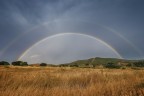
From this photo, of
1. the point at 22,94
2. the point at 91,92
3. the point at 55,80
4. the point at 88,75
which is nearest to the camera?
the point at 22,94

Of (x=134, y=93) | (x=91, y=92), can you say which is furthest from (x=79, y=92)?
(x=134, y=93)

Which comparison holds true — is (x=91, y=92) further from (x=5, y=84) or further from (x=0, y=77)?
(x=0, y=77)

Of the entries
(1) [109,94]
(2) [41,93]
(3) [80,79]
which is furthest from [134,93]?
(3) [80,79]

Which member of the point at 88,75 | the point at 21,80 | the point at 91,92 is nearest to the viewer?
the point at 91,92

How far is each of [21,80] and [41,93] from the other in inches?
176

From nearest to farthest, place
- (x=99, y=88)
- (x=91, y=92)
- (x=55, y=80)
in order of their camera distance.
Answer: (x=91, y=92)
(x=99, y=88)
(x=55, y=80)

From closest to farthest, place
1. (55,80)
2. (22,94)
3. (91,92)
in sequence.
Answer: (22,94), (91,92), (55,80)

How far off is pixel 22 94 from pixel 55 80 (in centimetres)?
709

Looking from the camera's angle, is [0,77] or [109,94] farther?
[0,77]

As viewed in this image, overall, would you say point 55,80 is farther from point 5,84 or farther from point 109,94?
point 109,94

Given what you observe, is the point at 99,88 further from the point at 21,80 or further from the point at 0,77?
the point at 0,77

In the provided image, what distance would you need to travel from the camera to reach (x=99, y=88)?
9.41 metres

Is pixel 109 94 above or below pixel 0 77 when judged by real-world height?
below

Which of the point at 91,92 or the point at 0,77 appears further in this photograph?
the point at 0,77
